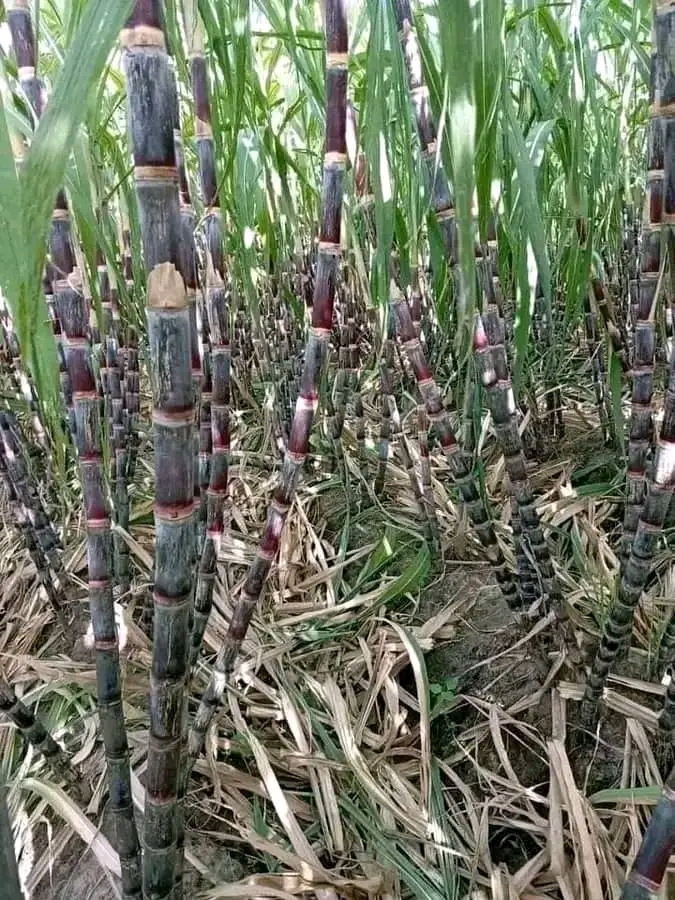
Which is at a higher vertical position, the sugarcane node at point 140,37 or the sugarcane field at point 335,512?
the sugarcane node at point 140,37

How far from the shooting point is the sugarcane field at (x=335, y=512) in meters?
0.37

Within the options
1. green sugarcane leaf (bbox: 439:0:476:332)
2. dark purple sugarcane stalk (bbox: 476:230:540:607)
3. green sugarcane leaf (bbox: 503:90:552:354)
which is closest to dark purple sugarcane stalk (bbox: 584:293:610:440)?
dark purple sugarcane stalk (bbox: 476:230:540:607)

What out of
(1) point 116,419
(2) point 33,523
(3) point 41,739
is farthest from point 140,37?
(2) point 33,523

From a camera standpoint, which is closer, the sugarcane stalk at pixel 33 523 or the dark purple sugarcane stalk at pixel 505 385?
the dark purple sugarcane stalk at pixel 505 385

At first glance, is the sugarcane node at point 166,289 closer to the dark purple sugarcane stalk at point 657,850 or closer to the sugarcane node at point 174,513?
the sugarcane node at point 174,513

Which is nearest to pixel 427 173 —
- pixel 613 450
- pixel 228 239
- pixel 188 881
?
pixel 228 239

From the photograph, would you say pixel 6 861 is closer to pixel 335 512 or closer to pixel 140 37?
pixel 140 37

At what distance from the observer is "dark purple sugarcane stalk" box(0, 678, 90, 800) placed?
2.15 feet

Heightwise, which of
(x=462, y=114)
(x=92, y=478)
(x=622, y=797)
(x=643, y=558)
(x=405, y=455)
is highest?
(x=462, y=114)

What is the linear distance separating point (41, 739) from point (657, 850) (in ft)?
1.90

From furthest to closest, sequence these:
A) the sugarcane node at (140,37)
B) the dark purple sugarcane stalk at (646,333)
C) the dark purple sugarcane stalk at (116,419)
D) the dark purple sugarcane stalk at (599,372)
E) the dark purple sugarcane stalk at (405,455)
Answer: the dark purple sugarcane stalk at (599,372)
the dark purple sugarcane stalk at (405,455)
the dark purple sugarcane stalk at (116,419)
the dark purple sugarcane stalk at (646,333)
the sugarcane node at (140,37)

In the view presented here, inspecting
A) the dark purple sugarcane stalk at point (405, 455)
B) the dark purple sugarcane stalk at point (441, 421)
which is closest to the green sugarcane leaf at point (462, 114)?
the dark purple sugarcane stalk at point (441, 421)

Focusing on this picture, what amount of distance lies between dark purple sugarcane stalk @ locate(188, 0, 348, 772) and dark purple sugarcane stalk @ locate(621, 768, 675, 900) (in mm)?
330

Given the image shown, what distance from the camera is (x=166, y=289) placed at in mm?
324
